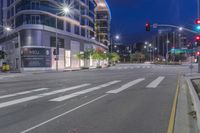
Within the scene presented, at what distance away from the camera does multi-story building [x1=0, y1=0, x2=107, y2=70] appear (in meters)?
58.9

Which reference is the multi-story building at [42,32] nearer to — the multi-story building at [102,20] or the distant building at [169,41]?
the multi-story building at [102,20]

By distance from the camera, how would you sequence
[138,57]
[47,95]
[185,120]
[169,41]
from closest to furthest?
[185,120] < [47,95] < [138,57] < [169,41]

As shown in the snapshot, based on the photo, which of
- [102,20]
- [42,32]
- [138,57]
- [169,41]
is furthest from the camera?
[169,41]

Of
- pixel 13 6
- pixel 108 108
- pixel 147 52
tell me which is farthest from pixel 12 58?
pixel 147 52

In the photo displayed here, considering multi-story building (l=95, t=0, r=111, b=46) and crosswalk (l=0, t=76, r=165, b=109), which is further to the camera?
multi-story building (l=95, t=0, r=111, b=46)

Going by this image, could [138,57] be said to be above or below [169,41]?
below

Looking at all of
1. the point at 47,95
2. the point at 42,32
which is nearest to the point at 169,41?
the point at 42,32

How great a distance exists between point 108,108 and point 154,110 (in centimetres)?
171

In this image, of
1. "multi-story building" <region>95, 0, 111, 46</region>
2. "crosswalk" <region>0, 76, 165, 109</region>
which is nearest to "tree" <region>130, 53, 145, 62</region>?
"multi-story building" <region>95, 0, 111, 46</region>

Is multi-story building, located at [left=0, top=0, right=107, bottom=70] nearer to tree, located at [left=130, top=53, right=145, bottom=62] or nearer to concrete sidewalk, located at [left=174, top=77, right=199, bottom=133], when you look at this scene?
concrete sidewalk, located at [left=174, top=77, right=199, bottom=133]

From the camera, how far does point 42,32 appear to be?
60531mm

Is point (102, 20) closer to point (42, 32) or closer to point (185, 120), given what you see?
point (42, 32)

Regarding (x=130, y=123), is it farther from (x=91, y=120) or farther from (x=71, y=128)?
(x=71, y=128)

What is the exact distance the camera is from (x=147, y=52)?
174125 mm
